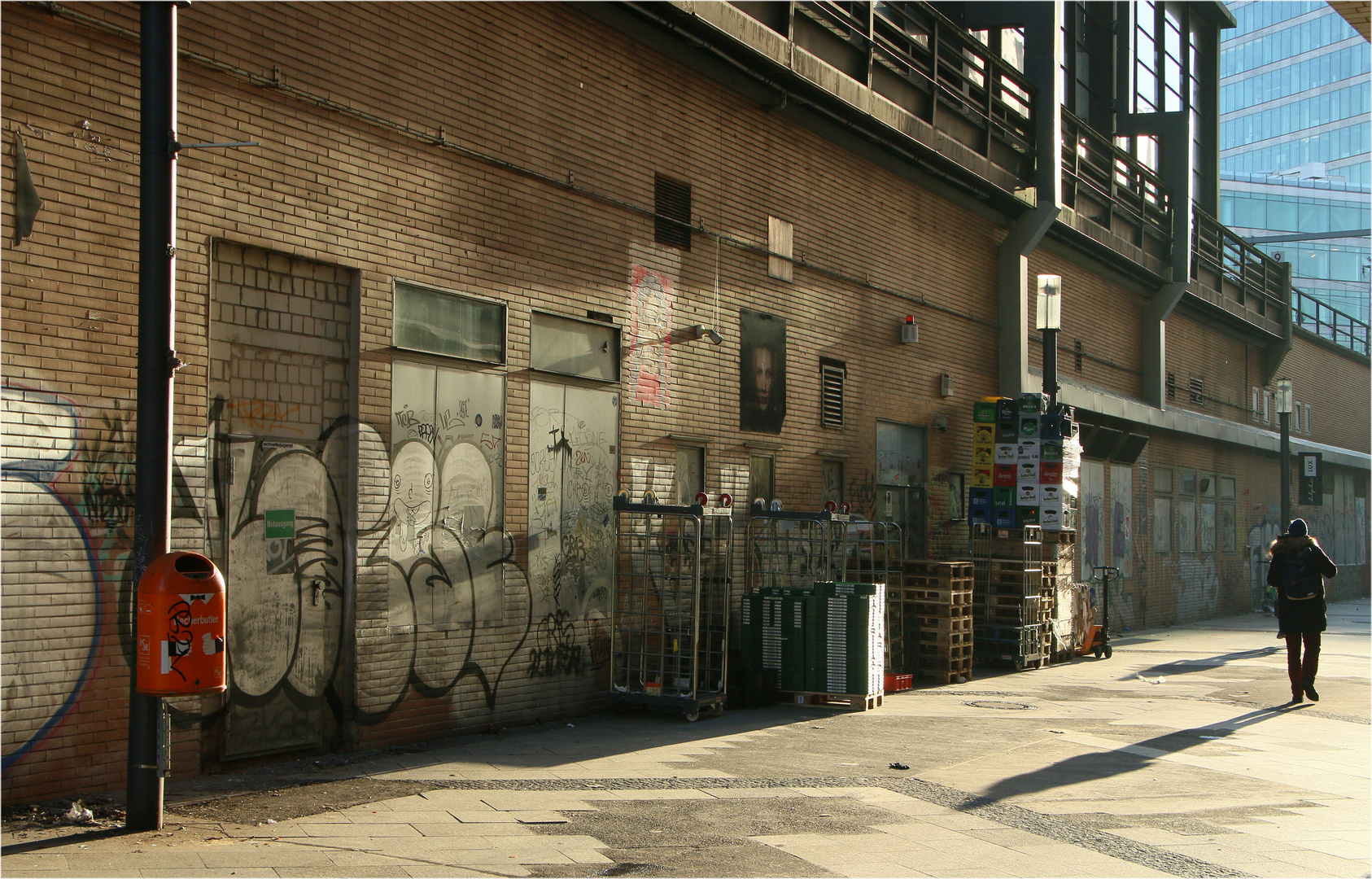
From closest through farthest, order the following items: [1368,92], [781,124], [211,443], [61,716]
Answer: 1. [61,716]
2. [211,443]
3. [781,124]
4. [1368,92]

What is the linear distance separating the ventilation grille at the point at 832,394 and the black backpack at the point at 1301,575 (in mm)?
5856

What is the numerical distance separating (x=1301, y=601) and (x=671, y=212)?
8.80 meters

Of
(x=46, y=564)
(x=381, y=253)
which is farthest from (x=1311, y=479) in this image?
(x=46, y=564)

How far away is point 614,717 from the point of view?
11750mm

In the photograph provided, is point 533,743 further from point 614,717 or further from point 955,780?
point 955,780

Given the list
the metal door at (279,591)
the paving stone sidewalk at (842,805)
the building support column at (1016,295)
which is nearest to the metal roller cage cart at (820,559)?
the paving stone sidewalk at (842,805)

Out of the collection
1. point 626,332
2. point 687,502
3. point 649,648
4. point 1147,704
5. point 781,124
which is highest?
point 781,124

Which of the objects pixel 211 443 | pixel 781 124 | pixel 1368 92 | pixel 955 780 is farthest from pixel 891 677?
pixel 1368 92

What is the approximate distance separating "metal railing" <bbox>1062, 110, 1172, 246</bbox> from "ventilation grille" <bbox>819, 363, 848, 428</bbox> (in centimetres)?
863

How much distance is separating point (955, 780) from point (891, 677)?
16.5ft

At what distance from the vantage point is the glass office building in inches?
3354

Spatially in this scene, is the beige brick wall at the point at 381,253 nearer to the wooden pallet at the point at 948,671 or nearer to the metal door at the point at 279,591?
the metal door at the point at 279,591

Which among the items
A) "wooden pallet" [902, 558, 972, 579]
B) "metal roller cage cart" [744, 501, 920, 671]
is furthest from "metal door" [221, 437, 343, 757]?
"wooden pallet" [902, 558, 972, 579]

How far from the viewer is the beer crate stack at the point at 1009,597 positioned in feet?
55.1
